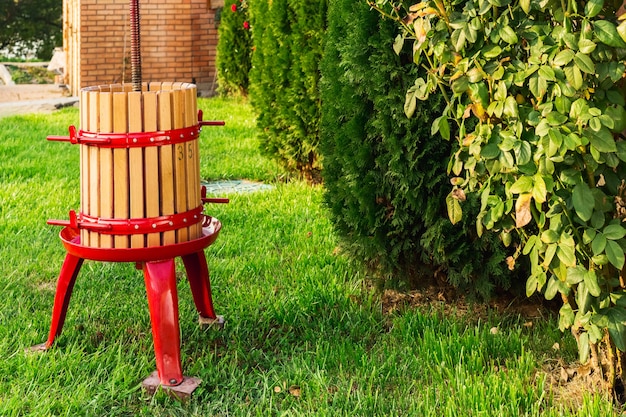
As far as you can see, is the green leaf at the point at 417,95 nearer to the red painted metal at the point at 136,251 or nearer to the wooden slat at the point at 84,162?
the red painted metal at the point at 136,251

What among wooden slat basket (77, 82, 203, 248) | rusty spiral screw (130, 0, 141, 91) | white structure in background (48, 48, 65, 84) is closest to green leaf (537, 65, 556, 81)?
wooden slat basket (77, 82, 203, 248)

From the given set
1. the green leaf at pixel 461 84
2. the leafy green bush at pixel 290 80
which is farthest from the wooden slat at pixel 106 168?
the leafy green bush at pixel 290 80

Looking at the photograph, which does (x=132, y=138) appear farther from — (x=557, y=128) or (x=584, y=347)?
(x=584, y=347)

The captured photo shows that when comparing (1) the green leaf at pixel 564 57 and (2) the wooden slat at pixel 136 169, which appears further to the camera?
(2) the wooden slat at pixel 136 169

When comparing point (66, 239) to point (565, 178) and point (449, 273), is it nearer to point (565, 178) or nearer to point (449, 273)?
point (449, 273)

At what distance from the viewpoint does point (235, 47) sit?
1104 cm

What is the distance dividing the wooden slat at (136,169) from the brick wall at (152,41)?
884cm

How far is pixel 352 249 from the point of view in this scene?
370 centimetres

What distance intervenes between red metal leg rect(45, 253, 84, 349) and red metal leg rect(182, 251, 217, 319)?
1.35 ft

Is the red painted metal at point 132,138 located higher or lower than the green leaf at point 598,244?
higher

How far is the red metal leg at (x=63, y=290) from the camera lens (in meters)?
3.03

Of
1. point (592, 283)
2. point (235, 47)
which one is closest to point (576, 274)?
point (592, 283)

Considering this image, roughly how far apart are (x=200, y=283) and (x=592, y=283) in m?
1.60

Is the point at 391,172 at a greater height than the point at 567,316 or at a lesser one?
greater
